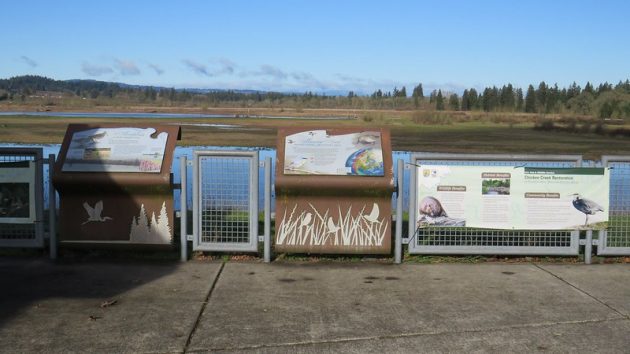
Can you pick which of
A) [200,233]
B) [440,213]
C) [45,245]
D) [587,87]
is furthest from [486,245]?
[587,87]

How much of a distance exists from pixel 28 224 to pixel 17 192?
0.40m

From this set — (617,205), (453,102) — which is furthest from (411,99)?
(617,205)

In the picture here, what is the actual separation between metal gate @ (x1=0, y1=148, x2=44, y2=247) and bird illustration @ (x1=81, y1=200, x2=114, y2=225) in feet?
1.67

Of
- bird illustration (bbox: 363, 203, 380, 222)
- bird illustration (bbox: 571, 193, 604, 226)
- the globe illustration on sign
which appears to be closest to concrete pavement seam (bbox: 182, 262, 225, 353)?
bird illustration (bbox: 363, 203, 380, 222)

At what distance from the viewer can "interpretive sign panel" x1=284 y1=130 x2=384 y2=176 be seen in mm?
7480

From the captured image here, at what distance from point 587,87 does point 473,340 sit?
122 meters

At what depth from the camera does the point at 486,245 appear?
771 cm

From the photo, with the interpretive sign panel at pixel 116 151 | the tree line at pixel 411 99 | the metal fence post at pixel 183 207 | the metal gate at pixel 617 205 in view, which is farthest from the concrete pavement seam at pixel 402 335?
the tree line at pixel 411 99

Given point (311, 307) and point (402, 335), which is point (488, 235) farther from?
point (402, 335)

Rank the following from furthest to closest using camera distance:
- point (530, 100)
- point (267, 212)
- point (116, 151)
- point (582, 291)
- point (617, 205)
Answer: point (530, 100), point (617, 205), point (116, 151), point (267, 212), point (582, 291)

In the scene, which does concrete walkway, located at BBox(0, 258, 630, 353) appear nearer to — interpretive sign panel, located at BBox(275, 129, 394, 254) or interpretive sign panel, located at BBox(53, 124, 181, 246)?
interpretive sign panel, located at BBox(275, 129, 394, 254)

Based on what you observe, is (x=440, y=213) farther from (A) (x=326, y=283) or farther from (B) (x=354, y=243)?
(A) (x=326, y=283)

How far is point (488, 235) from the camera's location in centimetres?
776

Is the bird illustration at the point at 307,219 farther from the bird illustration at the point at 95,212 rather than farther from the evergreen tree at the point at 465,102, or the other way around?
the evergreen tree at the point at 465,102
